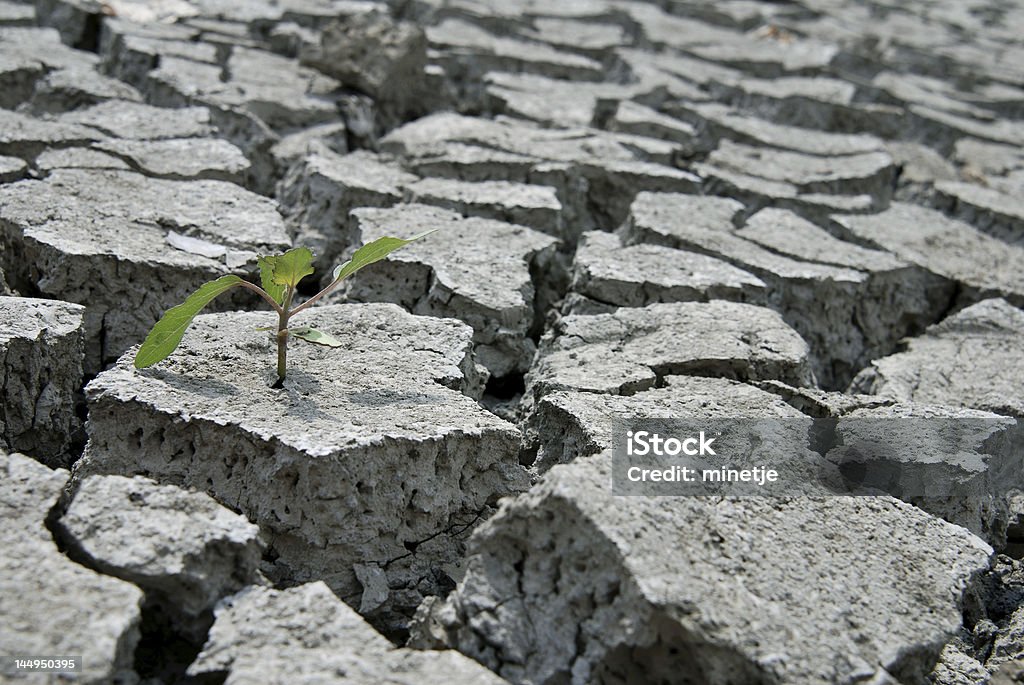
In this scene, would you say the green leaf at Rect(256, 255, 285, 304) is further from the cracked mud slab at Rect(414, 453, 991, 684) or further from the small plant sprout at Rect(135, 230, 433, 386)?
the cracked mud slab at Rect(414, 453, 991, 684)

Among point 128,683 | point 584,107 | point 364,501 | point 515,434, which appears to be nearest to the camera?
point 128,683

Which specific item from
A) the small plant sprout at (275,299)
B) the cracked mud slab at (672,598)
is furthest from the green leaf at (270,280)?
the cracked mud slab at (672,598)

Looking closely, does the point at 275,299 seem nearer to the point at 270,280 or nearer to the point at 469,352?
the point at 270,280

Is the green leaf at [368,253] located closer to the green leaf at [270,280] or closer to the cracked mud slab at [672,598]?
the green leaf at [270,280]

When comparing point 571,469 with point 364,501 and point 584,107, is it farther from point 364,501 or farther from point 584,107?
point 584,107

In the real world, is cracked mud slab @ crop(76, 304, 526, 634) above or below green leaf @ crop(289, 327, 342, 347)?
below

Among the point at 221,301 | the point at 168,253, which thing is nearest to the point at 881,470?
the point at 221,301

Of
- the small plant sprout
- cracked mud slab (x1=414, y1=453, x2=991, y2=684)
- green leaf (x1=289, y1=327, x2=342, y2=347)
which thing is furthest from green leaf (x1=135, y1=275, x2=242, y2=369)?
cracked mud slab (x1=414, y1=453, x2=991, y2=684)

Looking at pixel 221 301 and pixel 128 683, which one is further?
pixel 221 301
